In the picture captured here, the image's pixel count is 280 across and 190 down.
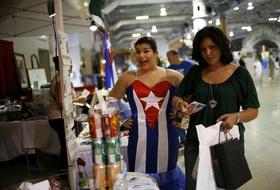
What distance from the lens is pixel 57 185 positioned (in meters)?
1.58

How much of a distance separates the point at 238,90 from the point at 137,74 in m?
0.72

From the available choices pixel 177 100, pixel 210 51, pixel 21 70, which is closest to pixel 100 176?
pixel 177 100

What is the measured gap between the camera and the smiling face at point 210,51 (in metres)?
1.82

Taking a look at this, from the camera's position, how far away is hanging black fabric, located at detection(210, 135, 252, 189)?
166 centimetres

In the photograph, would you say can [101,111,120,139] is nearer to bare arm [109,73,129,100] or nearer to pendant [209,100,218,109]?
pendant [209,100,218,109]

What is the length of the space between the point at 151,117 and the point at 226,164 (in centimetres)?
64

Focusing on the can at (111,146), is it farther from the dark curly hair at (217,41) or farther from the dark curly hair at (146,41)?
the dark curly hair at (146,41)

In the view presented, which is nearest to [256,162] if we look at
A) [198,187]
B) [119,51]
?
[198,187]

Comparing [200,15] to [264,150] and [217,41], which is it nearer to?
[264,150]

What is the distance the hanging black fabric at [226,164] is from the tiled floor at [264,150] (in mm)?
2027

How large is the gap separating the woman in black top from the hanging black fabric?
0.10m

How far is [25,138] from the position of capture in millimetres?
2209

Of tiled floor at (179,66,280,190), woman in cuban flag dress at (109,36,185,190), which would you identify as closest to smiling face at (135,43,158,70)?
woman in cuban flag dress at (109,36,185,190)

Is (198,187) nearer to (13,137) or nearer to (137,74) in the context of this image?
(137,74)
